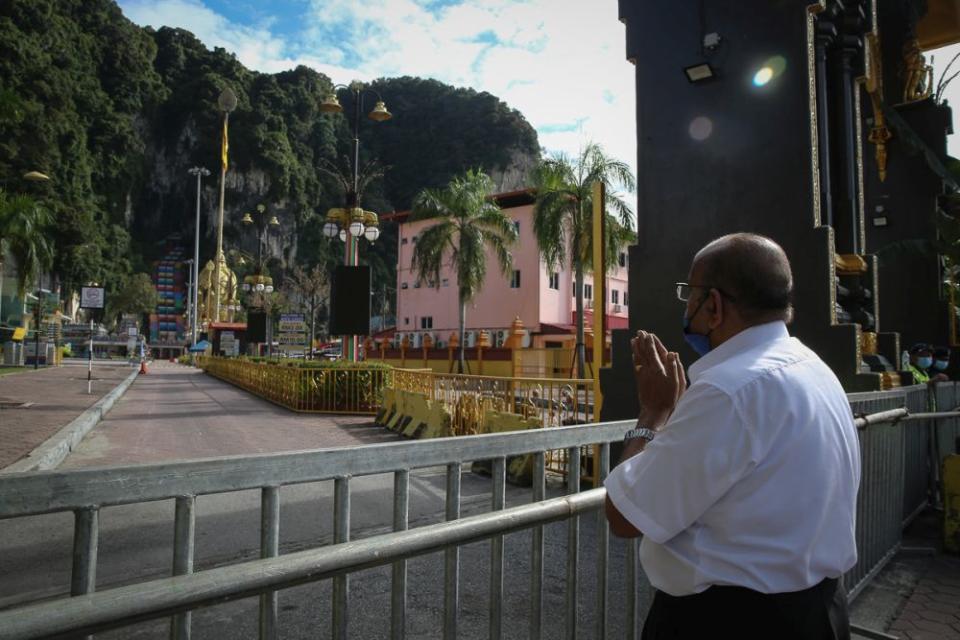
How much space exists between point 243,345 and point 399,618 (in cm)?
6349

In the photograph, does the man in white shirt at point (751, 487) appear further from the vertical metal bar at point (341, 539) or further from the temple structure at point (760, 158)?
the temple structure at point (760, 158)

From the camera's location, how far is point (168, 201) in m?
109

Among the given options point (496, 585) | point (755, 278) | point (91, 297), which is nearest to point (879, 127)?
point (755, 278)

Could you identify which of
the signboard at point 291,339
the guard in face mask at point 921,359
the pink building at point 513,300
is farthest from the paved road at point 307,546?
the pink building at point 513,300

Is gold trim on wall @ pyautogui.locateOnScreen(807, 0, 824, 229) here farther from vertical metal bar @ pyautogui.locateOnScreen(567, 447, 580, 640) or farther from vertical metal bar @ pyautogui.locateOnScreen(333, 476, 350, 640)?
vertical metal bar @ pyautogui.locateOnScreen(333, 476, 350, 640)

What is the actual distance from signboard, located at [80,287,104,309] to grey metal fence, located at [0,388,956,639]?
87.7 ft

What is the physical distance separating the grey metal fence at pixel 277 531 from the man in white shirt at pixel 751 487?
0.58m

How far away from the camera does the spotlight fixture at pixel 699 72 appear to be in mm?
6726

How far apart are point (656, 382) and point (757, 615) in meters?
0.63

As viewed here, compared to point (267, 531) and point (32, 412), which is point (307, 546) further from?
point (32, 412)

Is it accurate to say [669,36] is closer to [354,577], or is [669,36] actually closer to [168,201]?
[354,577]

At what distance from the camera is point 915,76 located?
11680 mm

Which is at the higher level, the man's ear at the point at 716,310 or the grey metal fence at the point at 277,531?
the man's ear at the point at 716,310

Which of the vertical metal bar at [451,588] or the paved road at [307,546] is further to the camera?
the paved road at [307,546]
